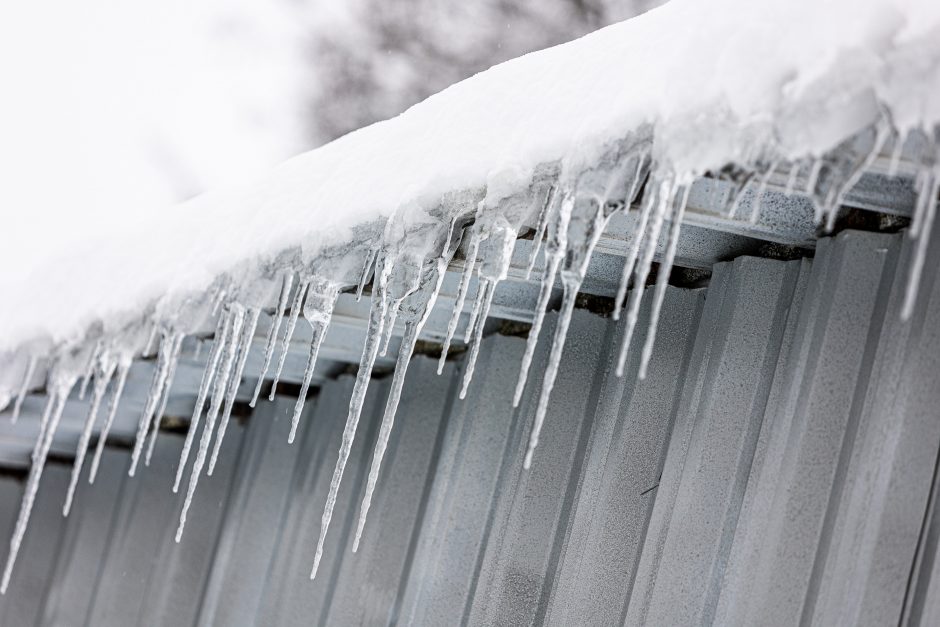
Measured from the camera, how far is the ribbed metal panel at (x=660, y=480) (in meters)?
2.38

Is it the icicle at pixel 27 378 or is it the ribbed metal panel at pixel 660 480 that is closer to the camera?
the ribbed metal panel at pixel 660 480

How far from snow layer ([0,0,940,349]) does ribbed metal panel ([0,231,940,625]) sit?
70 centimetres

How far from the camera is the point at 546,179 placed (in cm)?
236

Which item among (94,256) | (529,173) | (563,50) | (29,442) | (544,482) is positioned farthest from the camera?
(29,442)

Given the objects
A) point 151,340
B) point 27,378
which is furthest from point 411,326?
point 27,378

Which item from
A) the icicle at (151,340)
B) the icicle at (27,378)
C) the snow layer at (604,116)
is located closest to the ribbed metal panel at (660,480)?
the snow layer at (604,116)

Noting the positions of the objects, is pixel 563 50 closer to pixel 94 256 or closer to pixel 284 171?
pixel 284 171

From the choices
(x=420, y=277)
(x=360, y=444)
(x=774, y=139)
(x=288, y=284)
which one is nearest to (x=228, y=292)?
(x=288, y=284)

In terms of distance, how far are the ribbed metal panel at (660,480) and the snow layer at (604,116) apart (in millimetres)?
703

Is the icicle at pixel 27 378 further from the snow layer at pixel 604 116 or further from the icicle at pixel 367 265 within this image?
the icicle at pixel 367 265

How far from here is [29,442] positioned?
579cm

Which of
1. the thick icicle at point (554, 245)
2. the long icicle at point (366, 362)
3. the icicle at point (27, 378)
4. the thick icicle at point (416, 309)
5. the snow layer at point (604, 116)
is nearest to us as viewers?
the snow layer at point (604, 116)

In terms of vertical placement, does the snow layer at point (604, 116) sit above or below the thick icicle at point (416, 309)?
above

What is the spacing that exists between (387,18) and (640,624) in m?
19.8
